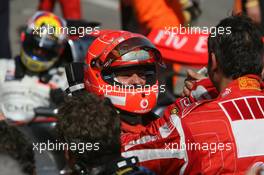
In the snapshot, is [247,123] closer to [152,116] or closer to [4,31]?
[152,116]

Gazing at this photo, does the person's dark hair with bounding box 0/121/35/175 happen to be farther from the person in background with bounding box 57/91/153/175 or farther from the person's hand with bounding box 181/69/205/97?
the person's hand with bounding box 181/69/205/97

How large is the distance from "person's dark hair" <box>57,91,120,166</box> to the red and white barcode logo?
19.5 inches

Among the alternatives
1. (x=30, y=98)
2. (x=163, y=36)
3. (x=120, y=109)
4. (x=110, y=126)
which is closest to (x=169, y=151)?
(x=110, y=126)

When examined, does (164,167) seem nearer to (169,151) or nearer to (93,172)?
(169,151)

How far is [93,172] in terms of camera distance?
2.58 metres

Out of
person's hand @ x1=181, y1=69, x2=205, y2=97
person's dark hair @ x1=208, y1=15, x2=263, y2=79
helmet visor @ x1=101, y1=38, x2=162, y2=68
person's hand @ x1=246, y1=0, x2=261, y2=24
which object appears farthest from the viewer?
person's hand @ x1=246, y1=0, x2=261, y2=24

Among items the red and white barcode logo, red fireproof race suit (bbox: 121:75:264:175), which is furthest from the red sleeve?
the red and white barcode logo

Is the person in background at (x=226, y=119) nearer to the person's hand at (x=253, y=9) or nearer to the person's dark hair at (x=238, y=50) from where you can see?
the person's dark hair at (x=238, y=50)

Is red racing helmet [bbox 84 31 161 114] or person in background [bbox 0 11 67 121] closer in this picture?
red racing helmet [bbox 84 31 161 114]

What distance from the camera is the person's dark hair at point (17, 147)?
250 centimetres

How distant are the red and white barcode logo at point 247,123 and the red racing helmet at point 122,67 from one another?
1.93ft

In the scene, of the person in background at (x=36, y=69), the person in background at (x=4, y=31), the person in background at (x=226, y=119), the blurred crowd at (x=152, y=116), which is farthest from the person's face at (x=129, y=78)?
the person in background at (x=4, y=31)

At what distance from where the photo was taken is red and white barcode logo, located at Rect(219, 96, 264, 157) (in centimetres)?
283

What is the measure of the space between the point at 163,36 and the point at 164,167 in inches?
62.8
